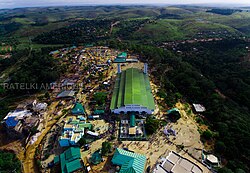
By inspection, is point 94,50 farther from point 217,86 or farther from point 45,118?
point 217,86

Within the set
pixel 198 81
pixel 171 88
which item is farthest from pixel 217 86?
pixel 171 88

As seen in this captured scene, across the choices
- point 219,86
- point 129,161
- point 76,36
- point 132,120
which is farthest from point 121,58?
point 76,36

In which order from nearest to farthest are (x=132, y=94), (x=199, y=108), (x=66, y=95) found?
1. (x=132, y=94)
2. (x=199, y=108)
3. (x=66, y=95)

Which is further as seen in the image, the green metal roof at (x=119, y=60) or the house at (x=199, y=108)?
the green metal roof at (x=119, y=60)

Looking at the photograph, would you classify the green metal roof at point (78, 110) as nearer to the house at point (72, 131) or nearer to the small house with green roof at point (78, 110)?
→ the small house with green roof at point (78, 110)

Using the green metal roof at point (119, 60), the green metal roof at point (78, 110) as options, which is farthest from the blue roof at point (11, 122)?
the green metal roof at point (119, 60)

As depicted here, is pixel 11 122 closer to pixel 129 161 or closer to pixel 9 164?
pixel 9 164
